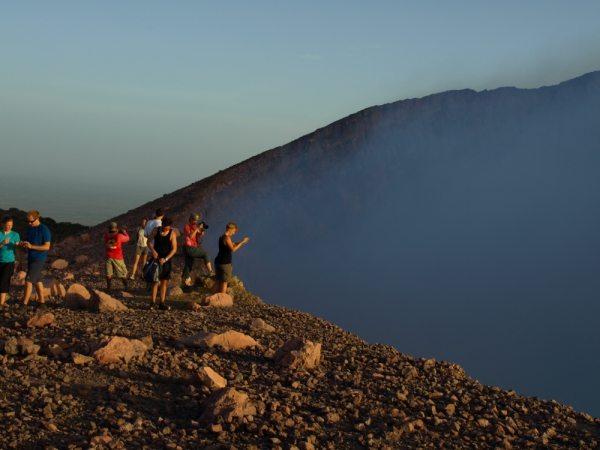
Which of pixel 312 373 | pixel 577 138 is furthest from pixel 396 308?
pixel 312 373

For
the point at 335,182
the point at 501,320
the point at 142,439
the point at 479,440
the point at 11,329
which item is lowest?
the point at 501,320

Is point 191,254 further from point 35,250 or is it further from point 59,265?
point 59,265

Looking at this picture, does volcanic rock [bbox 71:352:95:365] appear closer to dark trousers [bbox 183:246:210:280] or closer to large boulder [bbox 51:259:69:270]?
dark trousers [bbox 183:246:210:280]

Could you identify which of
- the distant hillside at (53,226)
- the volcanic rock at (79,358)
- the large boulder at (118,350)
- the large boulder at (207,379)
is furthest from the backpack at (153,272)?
the distant hillside at (53,226)

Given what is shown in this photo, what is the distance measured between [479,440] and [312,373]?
2140mm

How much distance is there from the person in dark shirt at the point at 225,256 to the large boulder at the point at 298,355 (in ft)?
9.90

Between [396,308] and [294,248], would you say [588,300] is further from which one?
[294,248]

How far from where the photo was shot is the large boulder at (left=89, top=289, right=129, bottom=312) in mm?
9755

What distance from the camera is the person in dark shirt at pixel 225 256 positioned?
1046 centimetres

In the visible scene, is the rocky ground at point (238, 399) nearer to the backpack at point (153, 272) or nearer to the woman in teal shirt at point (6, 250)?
the woman in teal shirt at point (6, 250)

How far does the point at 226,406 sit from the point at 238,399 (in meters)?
0.13

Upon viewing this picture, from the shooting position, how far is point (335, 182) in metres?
33.6

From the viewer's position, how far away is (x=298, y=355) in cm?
732

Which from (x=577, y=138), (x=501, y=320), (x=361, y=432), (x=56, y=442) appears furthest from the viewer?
(x=577, y=138)
